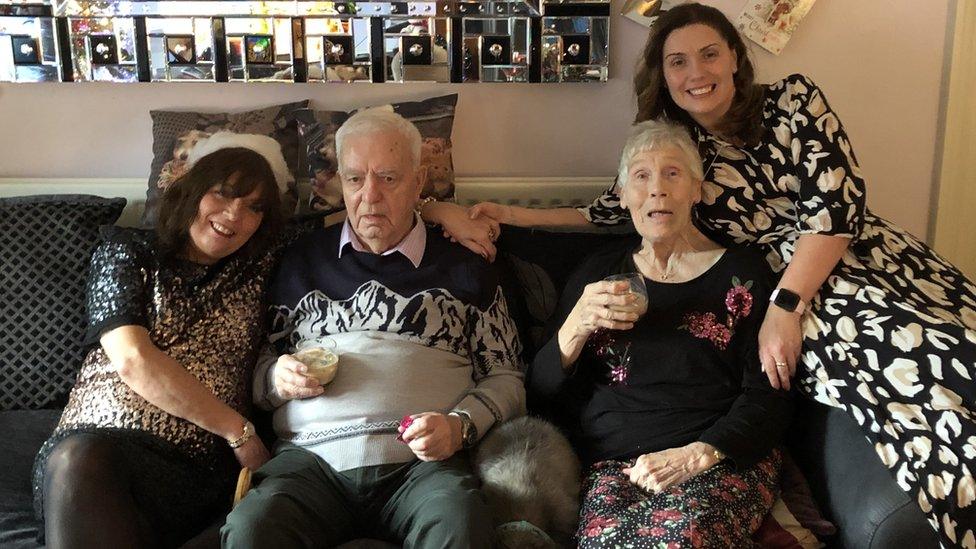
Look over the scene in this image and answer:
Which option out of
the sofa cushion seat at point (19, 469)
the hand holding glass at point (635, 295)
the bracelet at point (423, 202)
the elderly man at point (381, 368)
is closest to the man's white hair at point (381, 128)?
the elderly man at point (381, 368)

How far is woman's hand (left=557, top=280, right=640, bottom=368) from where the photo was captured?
64.8 inches

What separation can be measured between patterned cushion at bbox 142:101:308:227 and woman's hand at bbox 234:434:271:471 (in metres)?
0.72

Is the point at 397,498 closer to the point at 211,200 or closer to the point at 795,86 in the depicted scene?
the point at 211,200

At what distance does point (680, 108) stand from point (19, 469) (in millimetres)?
1814

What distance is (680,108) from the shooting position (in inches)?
81.2

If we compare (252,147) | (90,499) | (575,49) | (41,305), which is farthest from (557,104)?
(90,499)

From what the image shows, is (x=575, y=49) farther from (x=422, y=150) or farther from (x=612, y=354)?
(x=612, y=354)

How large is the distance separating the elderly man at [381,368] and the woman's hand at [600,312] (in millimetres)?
229

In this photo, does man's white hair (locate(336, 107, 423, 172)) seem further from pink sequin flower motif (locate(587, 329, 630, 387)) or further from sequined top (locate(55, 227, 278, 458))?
pink sequin flower motif (locate(587, 329, 630, 387))

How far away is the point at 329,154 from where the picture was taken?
222cm

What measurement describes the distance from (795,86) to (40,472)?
6.20 ft

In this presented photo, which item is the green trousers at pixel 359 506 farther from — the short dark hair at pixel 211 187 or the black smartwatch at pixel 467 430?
the short dark hair at pixel 211 187

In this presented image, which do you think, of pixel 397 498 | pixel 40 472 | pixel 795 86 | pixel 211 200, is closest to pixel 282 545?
pixel 397 498

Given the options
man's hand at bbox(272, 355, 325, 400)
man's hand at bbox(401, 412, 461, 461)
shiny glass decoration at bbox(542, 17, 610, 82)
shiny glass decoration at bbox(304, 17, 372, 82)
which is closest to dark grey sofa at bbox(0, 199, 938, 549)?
man's hand at bbox(401, 412, 461, 461)
